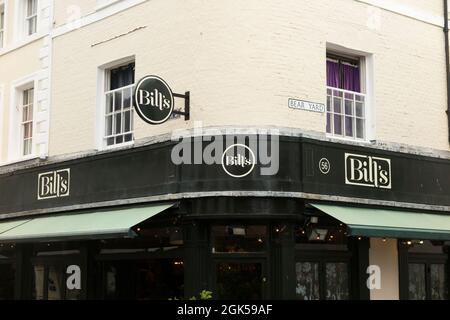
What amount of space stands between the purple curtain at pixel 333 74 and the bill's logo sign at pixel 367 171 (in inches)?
58.0

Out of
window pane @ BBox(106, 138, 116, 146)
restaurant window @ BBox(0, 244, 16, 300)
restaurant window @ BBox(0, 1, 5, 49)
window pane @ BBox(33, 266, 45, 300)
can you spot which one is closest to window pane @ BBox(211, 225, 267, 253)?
window pane @ BBox(106, 138, 116, 146)

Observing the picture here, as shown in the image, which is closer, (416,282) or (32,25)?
(416,282)

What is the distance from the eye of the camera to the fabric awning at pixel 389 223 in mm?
11625

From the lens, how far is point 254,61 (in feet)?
39.4

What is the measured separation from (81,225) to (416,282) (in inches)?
252

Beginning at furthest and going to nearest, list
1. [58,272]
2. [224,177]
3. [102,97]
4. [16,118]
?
[16,118]
[58,272]
[102,97]
[224,177]

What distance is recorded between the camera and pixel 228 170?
38.0ft

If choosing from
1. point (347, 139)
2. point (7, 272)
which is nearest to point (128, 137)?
point (347, 139)

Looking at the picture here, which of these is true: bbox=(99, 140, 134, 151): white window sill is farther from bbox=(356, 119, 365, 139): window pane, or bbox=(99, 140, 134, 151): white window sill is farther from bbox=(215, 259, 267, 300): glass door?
bbox=(356, 119, 365, 139): window pane

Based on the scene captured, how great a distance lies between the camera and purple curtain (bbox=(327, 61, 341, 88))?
13250mm

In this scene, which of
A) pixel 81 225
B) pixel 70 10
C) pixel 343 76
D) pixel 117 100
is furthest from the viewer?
pixel 70 10

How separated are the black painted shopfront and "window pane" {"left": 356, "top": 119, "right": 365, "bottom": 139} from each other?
22.8 inches

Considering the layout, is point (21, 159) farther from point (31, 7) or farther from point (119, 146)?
point (31, 7)
